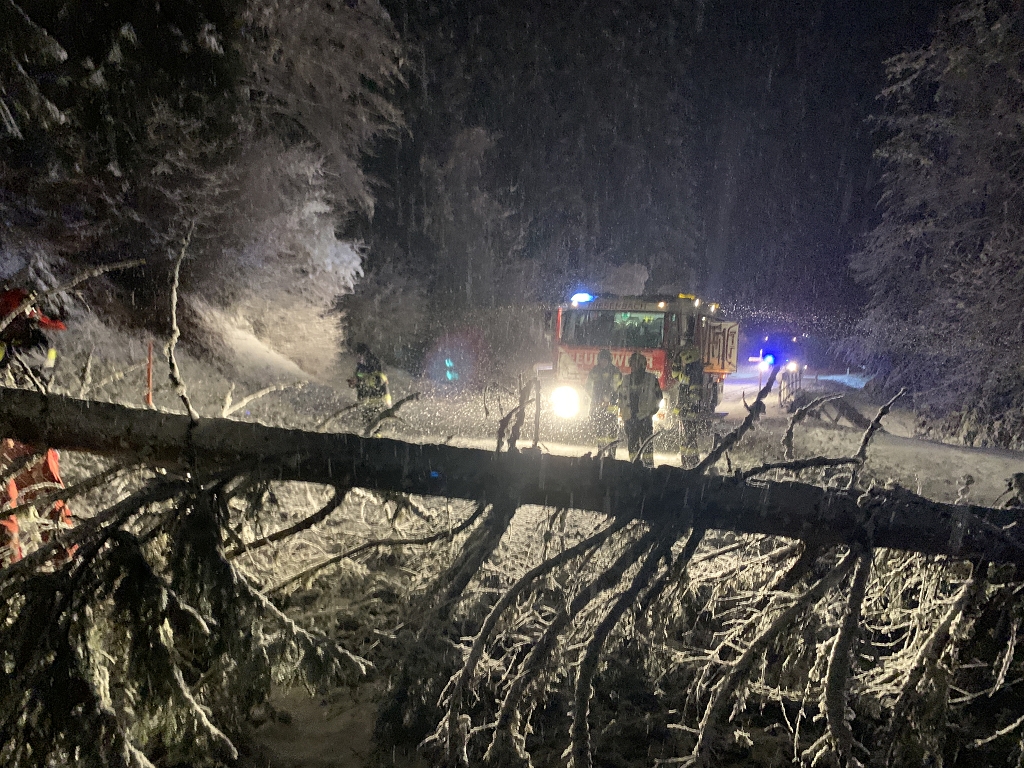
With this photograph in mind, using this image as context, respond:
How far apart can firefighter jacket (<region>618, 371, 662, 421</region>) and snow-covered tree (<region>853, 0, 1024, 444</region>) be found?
7.93m

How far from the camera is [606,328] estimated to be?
964cm

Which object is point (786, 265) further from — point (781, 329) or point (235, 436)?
point (235, 436)

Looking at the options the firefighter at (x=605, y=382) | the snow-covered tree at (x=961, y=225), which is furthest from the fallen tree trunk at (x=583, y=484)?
the snow-covered tree at (x=961, y=225)

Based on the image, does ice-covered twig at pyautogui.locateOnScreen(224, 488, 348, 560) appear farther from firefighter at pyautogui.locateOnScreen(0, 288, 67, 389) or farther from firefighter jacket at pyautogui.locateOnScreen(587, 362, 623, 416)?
firefighter jacket at pyautogui.locateOnScreen(587, 362, 623, 416)

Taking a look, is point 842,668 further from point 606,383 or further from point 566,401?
point 566,401

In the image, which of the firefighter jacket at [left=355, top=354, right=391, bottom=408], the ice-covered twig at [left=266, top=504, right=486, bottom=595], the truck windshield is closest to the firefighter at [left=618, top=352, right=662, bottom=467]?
the truck windshield

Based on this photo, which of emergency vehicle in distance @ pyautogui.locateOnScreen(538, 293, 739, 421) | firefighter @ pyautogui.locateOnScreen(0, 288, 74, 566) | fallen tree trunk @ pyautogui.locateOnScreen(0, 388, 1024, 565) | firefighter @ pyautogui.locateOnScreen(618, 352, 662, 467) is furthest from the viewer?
emergency vehicle in distance @ pyautogui.locateOnScreen(538, 293, 739, 421)

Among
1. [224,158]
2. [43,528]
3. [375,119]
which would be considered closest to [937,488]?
[43,528]

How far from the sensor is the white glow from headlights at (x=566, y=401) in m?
9.58

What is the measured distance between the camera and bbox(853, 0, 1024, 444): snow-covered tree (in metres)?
10.3

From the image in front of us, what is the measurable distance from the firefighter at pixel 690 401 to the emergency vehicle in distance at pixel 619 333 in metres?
1.22

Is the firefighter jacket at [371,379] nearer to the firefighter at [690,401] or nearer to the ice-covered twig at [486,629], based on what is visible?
the firefighter at [690,401]

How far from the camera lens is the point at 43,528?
3207 mm

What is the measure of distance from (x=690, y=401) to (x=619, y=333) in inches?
90.4
